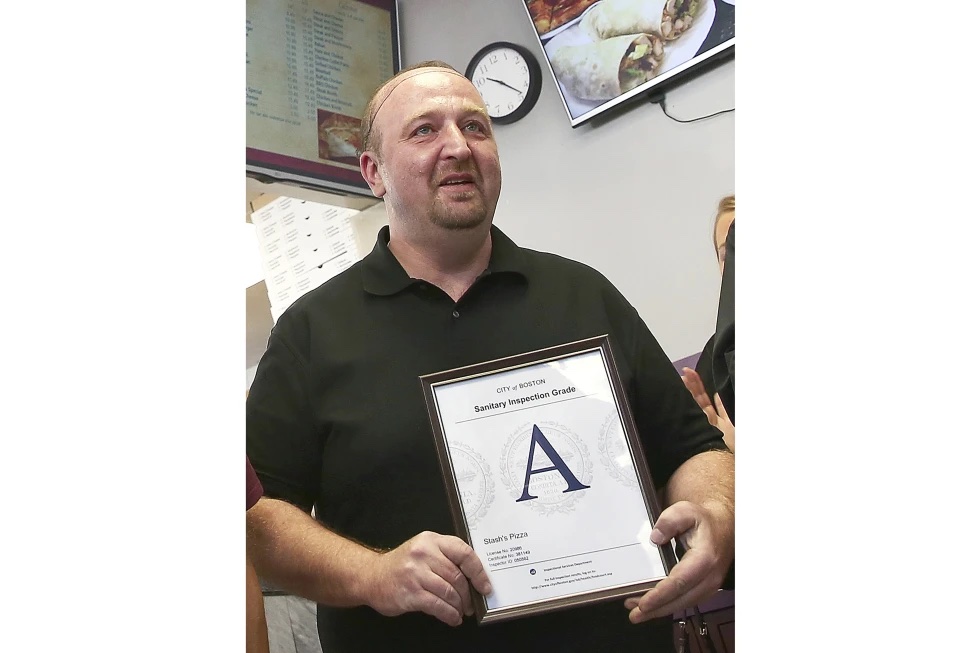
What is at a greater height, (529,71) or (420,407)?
(529,71)

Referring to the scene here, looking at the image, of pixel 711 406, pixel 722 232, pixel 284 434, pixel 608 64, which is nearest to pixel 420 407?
pixel 284 434

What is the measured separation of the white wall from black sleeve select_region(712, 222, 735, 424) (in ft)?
0.50

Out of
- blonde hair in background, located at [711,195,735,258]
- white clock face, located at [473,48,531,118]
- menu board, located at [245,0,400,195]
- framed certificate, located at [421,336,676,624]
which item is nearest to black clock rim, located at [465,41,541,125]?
white clock face, located at [473,48,531,118]

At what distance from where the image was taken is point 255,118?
4.39ft

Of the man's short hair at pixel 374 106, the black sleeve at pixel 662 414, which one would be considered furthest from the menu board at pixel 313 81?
the black sleeve at pixel 662 414

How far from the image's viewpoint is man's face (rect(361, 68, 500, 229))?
1148 mm

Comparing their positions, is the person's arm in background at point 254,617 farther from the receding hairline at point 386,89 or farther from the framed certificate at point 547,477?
the receding hairline at point 386,89

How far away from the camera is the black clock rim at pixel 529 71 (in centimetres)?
137

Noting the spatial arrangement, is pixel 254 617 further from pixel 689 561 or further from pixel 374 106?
pixel 374 106

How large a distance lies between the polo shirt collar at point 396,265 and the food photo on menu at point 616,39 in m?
0.32

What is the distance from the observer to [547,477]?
0.89m

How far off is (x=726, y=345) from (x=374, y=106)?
58 centimetres
